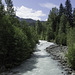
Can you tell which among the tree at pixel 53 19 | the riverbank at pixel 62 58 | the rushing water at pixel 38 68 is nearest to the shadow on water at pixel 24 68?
the rushing water at pixel 38 68

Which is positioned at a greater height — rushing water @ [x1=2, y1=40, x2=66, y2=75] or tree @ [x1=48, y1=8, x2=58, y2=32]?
tree @ [x1=48, y1=8, x2=58, y2=32]

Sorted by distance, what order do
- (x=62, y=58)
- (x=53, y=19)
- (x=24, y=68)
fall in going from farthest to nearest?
1. (x=53, y=19)
2. (x=62, y=58)
3. (x=24, y=68)

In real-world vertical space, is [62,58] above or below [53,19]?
below

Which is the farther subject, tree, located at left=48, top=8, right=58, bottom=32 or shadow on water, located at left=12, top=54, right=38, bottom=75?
tree, located at left=48, top=8, right=58, bottom=32

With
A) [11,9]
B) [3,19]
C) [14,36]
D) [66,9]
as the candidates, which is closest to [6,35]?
[14,36]

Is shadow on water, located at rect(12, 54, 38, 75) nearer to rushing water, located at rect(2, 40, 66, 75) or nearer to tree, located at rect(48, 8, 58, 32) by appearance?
rushing water, located at rect(2, 40, 66, 75)

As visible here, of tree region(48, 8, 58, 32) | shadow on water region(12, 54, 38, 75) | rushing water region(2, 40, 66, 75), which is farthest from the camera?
tree region(48, 8, 58, 32)

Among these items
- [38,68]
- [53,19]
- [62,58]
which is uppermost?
[53,19]

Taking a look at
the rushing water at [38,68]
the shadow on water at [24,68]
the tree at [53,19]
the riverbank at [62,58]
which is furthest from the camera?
the tree at [53,19]

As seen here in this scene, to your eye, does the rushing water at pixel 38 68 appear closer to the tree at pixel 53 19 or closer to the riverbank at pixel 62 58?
→ the riverbank at pixel 62 58

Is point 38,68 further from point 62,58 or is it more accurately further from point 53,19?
point 53,19

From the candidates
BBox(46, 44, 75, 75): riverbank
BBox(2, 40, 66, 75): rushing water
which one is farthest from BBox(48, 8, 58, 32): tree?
BBox(2, 40, 66, 75): rushing water

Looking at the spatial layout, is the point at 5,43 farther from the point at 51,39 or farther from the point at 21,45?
the point at 51,39

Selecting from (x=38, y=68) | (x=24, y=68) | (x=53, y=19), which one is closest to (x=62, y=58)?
(x=38, y=68)
